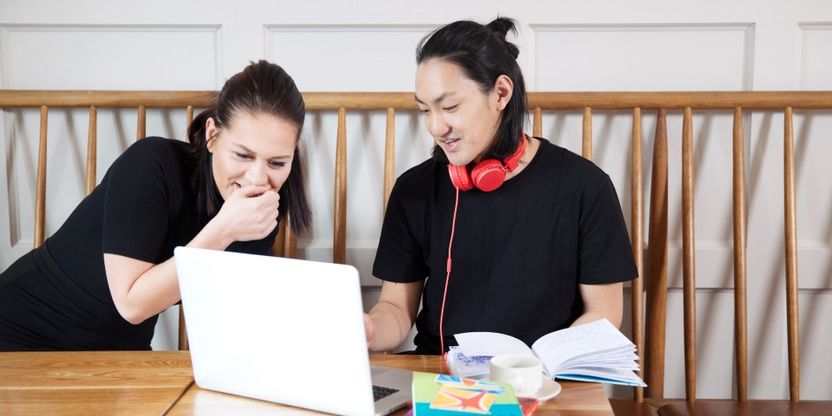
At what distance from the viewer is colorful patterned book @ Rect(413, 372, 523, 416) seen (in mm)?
819

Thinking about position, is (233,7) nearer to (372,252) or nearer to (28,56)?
(28,56)

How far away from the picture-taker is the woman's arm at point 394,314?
143 cm

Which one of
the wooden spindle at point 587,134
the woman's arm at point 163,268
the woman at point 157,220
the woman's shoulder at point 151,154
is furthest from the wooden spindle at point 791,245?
the woman's shoulder at point 151,154

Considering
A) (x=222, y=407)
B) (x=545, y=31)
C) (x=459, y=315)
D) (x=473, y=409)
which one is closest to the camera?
(x=473, y=409)

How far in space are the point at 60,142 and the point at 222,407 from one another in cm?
129

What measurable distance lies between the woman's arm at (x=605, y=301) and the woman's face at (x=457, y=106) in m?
0.34

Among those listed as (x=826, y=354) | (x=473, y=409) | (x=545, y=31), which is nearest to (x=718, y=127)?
(x=545, y=31)

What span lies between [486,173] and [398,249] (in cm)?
29

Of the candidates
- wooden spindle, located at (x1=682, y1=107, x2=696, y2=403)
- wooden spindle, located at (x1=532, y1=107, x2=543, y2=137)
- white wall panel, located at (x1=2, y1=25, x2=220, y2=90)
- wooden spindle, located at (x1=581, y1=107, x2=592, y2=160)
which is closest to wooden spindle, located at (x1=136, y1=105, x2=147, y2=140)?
white wall panel, located at (x1=2, y1=25, x2=220, y2=90)

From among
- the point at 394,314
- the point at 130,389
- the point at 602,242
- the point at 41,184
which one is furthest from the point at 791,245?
the point at 41,184

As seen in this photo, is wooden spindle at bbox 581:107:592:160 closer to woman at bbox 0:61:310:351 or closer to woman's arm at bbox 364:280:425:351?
woman's arm at bbox 364:280:425:351

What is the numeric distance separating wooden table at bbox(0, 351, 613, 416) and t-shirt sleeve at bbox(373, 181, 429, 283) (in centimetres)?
43

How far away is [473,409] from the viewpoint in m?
0.82

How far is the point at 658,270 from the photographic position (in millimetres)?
1868
